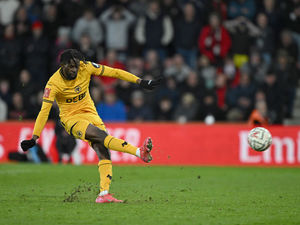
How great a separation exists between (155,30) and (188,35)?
101cm

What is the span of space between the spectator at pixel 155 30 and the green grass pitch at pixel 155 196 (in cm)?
486

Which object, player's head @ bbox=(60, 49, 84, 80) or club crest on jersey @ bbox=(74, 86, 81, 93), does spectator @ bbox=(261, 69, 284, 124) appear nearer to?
club crest on jersey @ bbox=(74, 86, 81, 93)

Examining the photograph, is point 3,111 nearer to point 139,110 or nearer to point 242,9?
point 139,110

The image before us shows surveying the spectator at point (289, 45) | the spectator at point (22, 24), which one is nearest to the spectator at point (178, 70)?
the spectator at point (289, 45)

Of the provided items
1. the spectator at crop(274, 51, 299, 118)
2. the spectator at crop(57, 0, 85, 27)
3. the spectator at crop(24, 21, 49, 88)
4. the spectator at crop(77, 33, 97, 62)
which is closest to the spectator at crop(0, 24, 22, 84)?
the spectator at crop(24, 21, 49, 88)

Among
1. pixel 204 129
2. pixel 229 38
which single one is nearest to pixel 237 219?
pixel 204 129

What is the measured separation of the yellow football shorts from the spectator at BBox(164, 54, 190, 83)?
29.2 feet

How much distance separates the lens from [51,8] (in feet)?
62.1

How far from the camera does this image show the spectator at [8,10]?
19594 mm

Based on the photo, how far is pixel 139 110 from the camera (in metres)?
17.4

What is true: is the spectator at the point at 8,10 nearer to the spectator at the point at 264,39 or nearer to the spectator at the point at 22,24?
the spectator at the point at 22,24

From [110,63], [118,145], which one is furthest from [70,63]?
[110,63]

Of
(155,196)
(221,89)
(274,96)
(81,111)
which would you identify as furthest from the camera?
(221,89)

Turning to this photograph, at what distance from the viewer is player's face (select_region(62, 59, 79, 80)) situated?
8631mm
